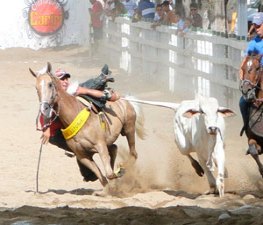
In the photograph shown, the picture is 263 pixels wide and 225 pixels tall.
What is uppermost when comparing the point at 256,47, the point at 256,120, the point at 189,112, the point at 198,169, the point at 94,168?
the point at 256,47

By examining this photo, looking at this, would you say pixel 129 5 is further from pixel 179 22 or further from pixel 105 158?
pixel 105 158

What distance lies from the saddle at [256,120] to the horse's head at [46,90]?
2.38 metres

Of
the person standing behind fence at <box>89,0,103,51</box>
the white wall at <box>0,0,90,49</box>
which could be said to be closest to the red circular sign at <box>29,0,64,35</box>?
the white wall at <box>0,0,90,49</box>

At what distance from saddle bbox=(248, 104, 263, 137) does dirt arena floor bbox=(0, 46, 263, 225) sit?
2.51ft

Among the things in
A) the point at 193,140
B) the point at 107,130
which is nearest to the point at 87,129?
the point at 107,130

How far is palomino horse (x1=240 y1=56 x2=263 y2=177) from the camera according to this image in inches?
428

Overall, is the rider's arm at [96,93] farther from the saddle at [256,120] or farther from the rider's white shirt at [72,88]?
the saddle at [256,120]

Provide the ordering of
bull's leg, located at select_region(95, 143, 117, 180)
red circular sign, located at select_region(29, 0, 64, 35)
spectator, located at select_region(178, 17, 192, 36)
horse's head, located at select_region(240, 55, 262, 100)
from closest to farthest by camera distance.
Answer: horse's head, located at select_region(240, 55, 262, 100)
bull's leg, located at select_region(95, 143, 117, 180)
spectator, located at select_region(178, 17, 192, 36)
red circular sign, located at select_region(29, 0, 64, 35)

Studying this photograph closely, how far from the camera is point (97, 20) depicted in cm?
3191

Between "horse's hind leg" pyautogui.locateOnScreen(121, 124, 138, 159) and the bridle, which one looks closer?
the bridle

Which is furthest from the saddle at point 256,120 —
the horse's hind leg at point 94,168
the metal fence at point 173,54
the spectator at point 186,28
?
the spectator at point 186,28

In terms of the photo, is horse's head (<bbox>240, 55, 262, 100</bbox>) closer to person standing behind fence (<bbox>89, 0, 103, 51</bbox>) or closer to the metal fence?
the metal fence

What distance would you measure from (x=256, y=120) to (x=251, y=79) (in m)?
0.48

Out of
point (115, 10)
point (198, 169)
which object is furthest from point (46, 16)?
point (198, 169)
